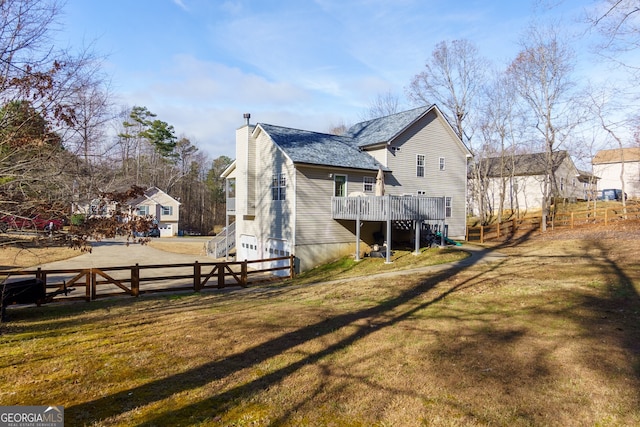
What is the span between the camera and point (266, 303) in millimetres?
11578

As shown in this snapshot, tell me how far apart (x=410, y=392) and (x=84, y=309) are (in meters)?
10.3

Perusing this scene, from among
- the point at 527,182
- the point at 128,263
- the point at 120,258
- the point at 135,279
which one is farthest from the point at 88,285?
the point at 527,182

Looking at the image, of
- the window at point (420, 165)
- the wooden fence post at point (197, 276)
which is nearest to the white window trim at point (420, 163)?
the window at point (420, 165)

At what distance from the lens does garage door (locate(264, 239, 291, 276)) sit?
788 inches

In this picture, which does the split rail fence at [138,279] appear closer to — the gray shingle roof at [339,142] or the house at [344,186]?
the house at [344,186]

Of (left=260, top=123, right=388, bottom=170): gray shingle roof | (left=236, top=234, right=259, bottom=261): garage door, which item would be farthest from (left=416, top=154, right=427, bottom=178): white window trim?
(left=236, top=234, right=259, bottom=261): garage door

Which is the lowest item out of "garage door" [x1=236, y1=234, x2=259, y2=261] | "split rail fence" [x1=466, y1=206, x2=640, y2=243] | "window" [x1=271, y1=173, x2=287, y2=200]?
"garage door" [x1=236, y1=234, x2=259, y2=261]

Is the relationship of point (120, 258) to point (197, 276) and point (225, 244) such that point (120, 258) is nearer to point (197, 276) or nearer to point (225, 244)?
point (225, 244)

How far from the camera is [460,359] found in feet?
19.6

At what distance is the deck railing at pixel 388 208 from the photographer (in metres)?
18.2

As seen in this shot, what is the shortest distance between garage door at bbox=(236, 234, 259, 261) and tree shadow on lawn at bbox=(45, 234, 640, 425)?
15.0 meters

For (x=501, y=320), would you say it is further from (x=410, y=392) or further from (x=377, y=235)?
(x=377, y=235)

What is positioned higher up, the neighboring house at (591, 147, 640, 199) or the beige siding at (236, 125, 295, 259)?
the neighboring house at (591, 147, 640, 199)

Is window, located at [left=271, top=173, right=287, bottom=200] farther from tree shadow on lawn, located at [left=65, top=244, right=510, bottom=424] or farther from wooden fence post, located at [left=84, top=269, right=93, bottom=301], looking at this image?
tree shadow on lawn, located at [left=65, top=244, right=510, bottom=424]
